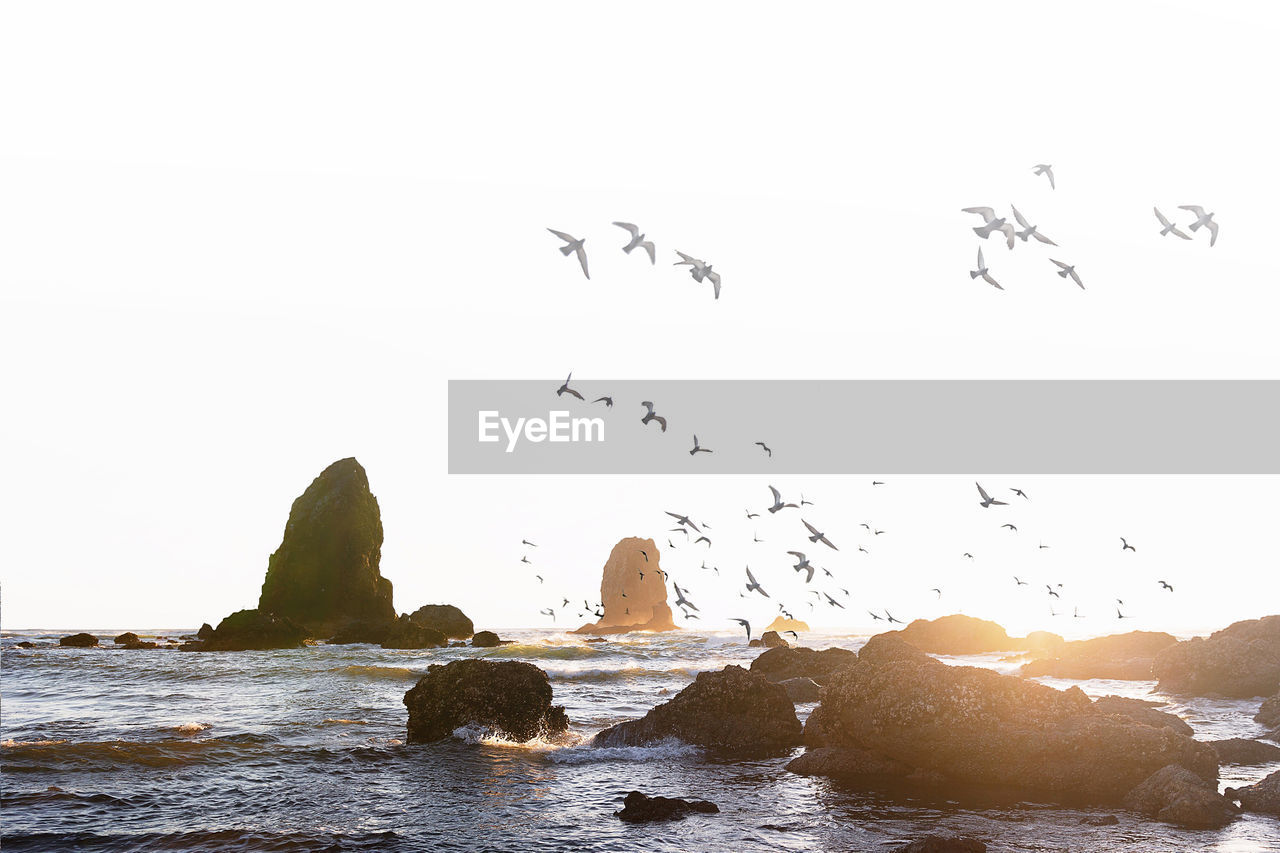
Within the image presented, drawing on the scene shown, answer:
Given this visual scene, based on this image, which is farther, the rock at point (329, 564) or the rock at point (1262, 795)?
the rock at point (329, 564)

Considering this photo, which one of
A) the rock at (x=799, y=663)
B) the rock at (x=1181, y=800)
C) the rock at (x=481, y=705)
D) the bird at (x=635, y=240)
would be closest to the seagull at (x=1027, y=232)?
the bird at (x=635, y=240)

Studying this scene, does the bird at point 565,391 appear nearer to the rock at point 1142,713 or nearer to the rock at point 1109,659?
the rock at point 1142,713

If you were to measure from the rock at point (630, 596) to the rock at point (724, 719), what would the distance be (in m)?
114

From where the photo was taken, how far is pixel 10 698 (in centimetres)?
2752

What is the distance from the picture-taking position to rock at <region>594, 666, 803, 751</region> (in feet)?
61.9

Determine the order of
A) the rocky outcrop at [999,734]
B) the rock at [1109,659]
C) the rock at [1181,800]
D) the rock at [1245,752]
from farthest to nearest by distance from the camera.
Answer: the rock at [1109,659] < the rock at [1245,752] < the rocky outcrop at [999,734] < the rock at [1181,800]

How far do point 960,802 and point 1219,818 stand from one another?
372 cm

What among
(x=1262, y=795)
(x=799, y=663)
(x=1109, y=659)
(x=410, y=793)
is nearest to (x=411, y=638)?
(x=799, y=663)

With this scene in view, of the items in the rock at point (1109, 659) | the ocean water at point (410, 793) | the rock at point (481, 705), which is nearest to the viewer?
the ocean water at point (410, 793)

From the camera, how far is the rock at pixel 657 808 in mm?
12797

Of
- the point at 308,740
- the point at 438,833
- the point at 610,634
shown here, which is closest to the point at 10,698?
the point at 308,740

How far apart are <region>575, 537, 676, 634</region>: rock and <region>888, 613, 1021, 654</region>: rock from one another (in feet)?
255

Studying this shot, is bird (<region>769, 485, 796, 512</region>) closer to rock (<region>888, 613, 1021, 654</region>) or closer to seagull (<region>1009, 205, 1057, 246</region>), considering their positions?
seagull (<region>1009, 205, 1057, 246</region>)

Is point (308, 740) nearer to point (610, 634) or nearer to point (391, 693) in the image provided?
point (391, 693)
